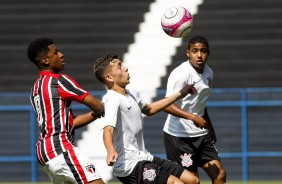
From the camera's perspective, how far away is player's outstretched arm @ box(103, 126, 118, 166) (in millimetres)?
6688

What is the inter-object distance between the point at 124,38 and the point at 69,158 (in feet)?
29.5

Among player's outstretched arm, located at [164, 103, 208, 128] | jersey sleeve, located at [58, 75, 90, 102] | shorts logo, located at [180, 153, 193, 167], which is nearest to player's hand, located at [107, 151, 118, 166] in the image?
jersey sleeve, located at [58, 75, 90, 102]

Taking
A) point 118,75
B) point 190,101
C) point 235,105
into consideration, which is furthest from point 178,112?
point 235,105

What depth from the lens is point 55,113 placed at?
6758mm

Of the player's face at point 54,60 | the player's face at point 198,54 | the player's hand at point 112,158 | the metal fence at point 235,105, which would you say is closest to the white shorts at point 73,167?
the player's hand at point 112,158

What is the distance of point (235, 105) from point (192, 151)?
5.05 metres

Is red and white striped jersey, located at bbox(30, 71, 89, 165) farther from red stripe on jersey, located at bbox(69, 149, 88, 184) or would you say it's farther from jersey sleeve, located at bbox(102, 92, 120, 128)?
jersey sleeve, located at bbox(102, 92, 120, 128)

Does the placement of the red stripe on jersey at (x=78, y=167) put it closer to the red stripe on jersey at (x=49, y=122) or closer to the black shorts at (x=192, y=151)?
the red stripe on jersey at (x=49, y=122)

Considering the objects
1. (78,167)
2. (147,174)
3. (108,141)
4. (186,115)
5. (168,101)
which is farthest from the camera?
(186,115)

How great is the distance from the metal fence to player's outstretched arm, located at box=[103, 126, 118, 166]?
6551 mm

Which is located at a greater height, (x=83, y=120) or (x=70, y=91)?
(x=70, y=91)

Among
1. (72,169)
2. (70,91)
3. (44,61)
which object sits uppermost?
(44,61)

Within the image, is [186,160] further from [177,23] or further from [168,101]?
[168,101]

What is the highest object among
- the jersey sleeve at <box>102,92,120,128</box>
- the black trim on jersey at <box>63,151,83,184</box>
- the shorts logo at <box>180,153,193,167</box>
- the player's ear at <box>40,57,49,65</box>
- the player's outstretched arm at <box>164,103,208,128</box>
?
the player's ear at <box>40,57,49,65</box>
